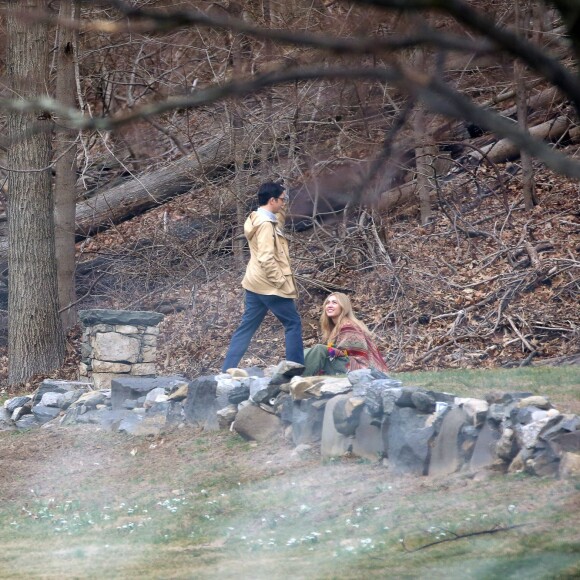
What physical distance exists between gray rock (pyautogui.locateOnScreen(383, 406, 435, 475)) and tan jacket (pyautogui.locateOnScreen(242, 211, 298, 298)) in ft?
8.34

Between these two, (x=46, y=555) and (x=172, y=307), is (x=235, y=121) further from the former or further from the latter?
(x=46, y=555)

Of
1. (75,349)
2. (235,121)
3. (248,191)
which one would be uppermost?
(235,121)

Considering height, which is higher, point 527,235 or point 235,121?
point 235,121

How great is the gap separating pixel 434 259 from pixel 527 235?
131 cm

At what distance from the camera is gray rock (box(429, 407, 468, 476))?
6.32 meters

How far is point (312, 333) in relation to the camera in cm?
1305

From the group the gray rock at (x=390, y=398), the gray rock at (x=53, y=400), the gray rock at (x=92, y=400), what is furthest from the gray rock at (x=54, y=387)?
the gray rock at (x=390, y=398)

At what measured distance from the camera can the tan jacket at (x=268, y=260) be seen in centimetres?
898

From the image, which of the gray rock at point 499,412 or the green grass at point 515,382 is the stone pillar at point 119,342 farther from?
the gray rock at point 499,412

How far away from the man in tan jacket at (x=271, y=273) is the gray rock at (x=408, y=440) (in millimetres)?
2318

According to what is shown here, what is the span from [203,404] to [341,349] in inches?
51.7

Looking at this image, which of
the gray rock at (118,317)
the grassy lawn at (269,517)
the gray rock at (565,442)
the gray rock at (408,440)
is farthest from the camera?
the gray rock at (118,317)

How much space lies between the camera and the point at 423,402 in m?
6.63

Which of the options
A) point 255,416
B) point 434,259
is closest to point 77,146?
point 434,259
